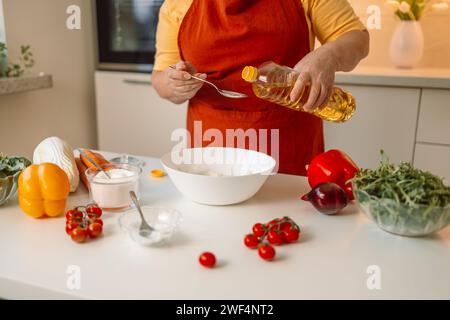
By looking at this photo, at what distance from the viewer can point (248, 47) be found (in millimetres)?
1300

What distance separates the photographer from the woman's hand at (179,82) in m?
1.12

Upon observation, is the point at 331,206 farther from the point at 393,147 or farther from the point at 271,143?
the point at 393,147

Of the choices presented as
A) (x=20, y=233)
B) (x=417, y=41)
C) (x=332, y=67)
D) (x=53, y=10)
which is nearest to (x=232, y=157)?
(x=332, y=67)

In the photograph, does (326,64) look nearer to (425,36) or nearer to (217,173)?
(217,173)

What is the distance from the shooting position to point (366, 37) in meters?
1.26

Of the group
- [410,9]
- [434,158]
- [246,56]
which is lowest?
[434,158]

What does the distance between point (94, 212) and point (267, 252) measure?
32cm

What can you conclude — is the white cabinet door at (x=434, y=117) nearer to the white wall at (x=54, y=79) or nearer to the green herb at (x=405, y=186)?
the green herb at (x=405, y=186)

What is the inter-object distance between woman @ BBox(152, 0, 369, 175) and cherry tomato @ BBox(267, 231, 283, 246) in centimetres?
54

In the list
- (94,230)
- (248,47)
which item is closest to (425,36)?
(248,47)

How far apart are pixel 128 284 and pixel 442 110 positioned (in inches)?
63.2

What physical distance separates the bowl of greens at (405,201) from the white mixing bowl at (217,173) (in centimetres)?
20

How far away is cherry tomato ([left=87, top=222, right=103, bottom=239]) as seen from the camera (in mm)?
775

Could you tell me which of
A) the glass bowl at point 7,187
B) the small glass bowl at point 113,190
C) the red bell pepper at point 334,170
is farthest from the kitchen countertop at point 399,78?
the glass bowl at point 7,187
